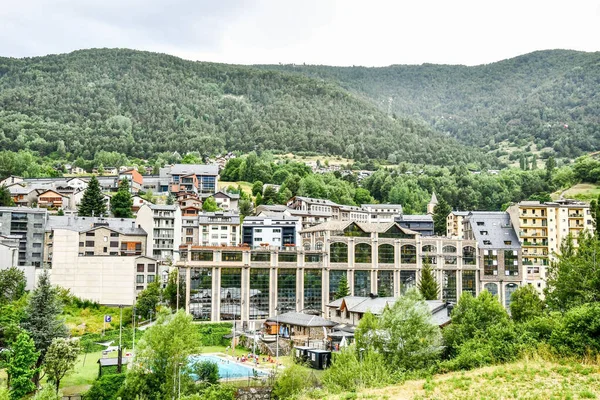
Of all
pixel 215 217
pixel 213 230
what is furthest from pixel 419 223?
pixel 213 230

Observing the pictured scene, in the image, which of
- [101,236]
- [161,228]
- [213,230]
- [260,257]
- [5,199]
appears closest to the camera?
[260,257]

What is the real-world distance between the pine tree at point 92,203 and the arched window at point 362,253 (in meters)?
47.8

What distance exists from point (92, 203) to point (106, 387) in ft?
217

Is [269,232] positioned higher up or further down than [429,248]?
higher up

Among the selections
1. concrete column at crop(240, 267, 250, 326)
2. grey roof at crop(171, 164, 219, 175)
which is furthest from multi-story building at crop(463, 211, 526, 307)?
grey roof at crop(171, 164, 219, 175)

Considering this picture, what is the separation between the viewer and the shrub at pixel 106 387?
151 feet

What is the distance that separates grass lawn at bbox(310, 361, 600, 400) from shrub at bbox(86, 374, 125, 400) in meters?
21.8

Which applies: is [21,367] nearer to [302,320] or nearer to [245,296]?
[302,320]

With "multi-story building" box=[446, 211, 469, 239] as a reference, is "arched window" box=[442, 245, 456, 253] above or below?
below

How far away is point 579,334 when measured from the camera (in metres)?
32.5

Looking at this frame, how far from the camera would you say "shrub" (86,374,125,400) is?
151 ft

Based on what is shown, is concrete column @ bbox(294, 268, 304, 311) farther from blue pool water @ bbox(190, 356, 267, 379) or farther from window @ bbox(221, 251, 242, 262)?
blue pool water @ bbox(190, 356, 267, 379)

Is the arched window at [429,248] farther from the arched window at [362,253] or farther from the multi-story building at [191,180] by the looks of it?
the multi-story building at [191,180]

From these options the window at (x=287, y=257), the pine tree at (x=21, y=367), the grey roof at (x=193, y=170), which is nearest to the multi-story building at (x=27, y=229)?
the window at (x=287, y=257)
